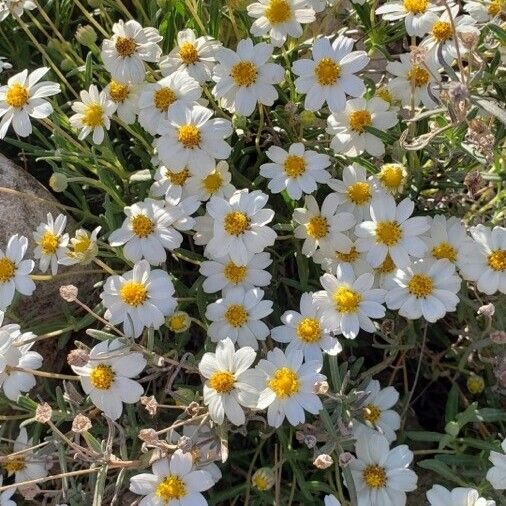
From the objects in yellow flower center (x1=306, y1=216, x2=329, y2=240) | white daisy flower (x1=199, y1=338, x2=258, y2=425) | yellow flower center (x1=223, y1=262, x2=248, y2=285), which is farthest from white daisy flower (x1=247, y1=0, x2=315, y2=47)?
white daisy flower (x1=199, y1=338, x2=258, y2=425)

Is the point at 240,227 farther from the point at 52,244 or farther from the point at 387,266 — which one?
the point at 52,244

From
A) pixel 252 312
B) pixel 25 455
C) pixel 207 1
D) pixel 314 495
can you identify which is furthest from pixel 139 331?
pixel 207 1

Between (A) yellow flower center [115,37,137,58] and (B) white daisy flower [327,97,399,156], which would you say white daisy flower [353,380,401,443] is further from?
(A) yellow flower center [115,37,137,58]

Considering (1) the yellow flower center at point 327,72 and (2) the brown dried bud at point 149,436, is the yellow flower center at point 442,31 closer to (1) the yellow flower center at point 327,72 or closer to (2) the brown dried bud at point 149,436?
(1) the yellow flower center at point 327,72

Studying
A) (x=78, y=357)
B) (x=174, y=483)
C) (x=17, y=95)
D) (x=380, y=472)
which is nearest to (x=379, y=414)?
(x=380, y=472)

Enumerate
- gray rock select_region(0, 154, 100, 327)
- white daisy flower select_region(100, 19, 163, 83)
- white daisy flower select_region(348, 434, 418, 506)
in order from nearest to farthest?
1. white daisy flower select_region(348, 434, 418, 506)
2. white daisy flower select_region(100, 19, 163, 83)
3. gray rock select_region(0, 154, 100, 327)

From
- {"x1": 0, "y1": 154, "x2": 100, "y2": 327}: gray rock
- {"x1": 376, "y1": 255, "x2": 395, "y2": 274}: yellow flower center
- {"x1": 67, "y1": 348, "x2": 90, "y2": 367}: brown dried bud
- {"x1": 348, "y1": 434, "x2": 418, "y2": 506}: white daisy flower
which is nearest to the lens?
{"x1": 67, "y1": 348, "x2": 90, "y2": 367}: brown dried bud

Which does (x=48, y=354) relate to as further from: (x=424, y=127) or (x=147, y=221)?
(x=424, y=127)
